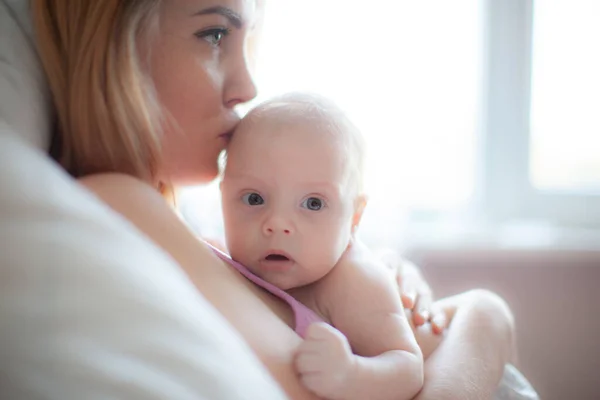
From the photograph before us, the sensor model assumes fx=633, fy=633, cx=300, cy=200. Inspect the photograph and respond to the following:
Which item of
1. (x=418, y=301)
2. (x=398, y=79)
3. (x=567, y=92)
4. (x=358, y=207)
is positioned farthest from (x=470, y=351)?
(x=567, y=92)

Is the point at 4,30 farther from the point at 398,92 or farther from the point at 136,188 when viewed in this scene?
the point at 398,92

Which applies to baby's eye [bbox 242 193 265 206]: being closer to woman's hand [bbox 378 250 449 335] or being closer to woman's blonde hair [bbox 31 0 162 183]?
woman's blonde hair [bbox 31 0 162 183]

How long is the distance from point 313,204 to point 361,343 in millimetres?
194

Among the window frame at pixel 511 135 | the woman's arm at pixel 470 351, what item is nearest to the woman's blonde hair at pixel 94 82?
the woman's arm at pixel 470 351

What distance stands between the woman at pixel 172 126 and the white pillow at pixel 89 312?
20 cm

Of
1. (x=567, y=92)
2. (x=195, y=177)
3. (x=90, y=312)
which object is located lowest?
(x=90, y=312)

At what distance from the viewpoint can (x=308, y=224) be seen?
838 millimetres

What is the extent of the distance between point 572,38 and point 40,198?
220 centimetres

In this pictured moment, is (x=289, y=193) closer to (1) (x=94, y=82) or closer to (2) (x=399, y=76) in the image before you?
(1) (x=94, y=82)

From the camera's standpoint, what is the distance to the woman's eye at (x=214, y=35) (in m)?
0.89

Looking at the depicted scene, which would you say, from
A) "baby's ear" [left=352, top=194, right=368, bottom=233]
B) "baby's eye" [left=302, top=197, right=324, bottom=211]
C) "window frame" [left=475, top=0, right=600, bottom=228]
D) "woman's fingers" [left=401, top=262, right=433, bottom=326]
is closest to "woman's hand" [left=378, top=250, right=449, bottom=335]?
"woman's fingers" [left=401, top=262, right=433, bottom=326]

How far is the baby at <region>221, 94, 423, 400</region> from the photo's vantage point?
2.62 feet

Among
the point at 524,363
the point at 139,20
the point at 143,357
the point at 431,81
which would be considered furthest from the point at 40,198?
the point at 431,81

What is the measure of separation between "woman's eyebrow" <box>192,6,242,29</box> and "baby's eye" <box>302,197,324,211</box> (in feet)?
0.94
